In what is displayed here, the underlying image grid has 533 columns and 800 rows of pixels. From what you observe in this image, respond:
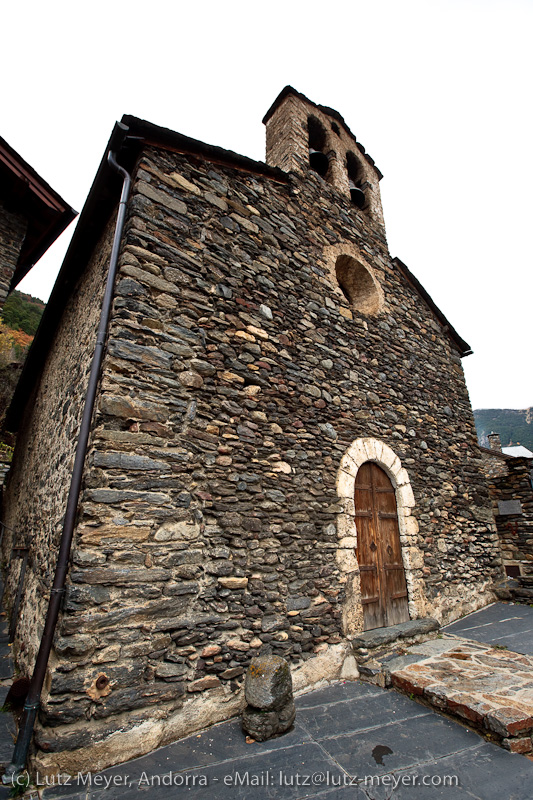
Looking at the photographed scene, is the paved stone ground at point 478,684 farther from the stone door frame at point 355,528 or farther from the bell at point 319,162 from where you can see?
the bell at point 319,162

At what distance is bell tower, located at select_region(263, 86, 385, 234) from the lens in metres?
6.33

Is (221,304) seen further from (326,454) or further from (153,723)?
(153,723)

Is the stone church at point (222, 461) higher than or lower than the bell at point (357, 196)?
lower

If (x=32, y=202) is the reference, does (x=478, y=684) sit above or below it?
below

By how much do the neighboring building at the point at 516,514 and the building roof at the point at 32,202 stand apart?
9489mm

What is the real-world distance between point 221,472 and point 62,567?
1.41 metres

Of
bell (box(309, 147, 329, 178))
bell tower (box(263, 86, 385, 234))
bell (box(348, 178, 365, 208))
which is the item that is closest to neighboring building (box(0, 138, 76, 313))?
bell tower (box(263, 86, 385, 234))

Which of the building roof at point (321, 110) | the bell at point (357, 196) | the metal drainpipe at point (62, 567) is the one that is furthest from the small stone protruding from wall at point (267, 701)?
the building roof at point (321, 110)

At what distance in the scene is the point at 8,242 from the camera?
6.15 m

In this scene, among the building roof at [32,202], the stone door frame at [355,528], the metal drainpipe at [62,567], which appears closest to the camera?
the metal drainpipe at [62,567]

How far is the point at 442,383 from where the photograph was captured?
22.3ft

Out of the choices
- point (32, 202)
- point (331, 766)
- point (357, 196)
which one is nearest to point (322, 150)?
point (357, 196)

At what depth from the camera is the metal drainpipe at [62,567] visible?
2.30 meters

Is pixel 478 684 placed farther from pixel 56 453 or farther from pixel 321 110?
pixel 321 110
